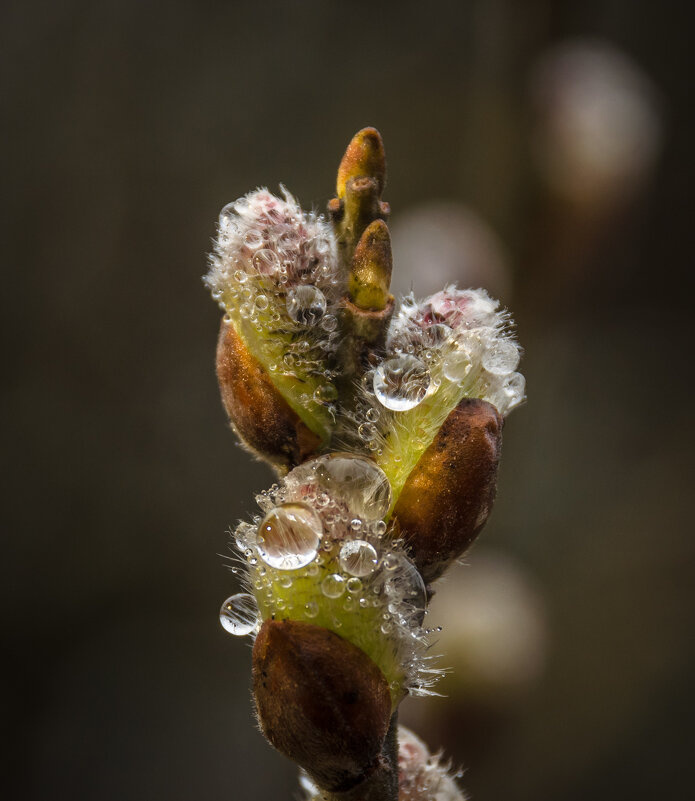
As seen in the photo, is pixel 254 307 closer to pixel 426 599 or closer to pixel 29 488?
pixel 426 599

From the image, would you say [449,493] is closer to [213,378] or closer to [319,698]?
[319,698]

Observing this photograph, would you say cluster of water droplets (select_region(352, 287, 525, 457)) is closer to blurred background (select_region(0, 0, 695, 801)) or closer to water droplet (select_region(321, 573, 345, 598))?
water droplet (select_region(321, 573, 345, 598))

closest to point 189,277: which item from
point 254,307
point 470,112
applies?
point 470,112

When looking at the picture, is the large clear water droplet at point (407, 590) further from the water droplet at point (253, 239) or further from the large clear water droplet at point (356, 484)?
the water droplet at point (253, 239)

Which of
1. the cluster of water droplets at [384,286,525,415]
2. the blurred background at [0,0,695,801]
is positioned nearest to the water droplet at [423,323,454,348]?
the cluster of water droplets at [384,286,525,415]

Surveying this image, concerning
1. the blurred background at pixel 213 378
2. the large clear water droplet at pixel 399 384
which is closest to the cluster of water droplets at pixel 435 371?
the large clear water droplet at pixel 399 384

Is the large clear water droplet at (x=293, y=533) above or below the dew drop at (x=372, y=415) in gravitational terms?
below
